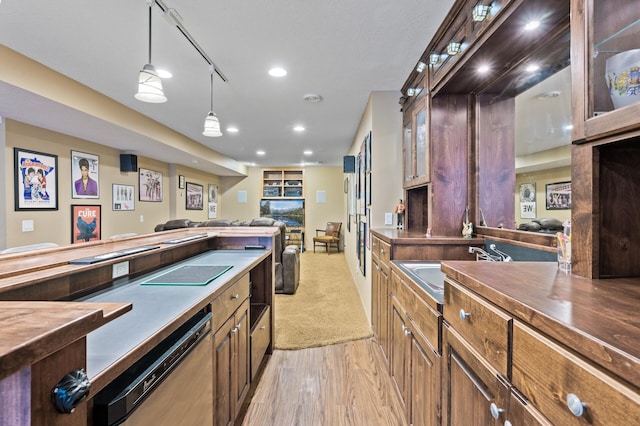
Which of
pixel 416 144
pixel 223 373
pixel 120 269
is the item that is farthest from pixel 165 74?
pixel 223 373

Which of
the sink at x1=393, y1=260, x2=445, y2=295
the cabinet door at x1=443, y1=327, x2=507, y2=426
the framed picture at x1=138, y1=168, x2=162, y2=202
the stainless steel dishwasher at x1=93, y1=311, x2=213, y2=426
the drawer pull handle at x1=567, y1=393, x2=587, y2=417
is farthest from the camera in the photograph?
the framed picture at x1=138, y1=168, x2=162, y2=202

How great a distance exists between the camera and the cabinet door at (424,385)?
119 centimetres

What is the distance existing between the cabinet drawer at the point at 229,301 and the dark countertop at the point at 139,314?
2.2 inches

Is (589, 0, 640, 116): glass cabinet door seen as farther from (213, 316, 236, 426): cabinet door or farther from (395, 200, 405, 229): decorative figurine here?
(395, 200, 405, 229): decorative figurine

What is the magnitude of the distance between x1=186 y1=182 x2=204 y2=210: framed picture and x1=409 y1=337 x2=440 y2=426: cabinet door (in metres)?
6.75

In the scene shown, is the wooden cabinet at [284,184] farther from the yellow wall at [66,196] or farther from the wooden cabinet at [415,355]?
the wooden cabinet at [415,355]

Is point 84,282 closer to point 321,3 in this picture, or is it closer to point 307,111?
point 321,3

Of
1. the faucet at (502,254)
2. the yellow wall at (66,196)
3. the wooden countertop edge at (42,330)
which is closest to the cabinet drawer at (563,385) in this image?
the wooden countertop edge at (42,330)

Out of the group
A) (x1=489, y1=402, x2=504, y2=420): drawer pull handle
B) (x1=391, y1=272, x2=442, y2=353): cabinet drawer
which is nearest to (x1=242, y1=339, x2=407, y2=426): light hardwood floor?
(x1=391, y1=272, x2=442, y2=353): cabinet drawer

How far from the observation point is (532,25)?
1.33 meters

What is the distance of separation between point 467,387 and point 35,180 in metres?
4.84

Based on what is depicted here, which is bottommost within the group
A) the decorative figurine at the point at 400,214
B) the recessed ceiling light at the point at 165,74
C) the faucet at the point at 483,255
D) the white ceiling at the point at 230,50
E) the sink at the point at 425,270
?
the sink at the point at 425,270

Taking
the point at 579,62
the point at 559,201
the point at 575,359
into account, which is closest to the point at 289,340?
the point at 559,201

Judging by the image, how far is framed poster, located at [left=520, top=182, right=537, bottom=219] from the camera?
159 cm
